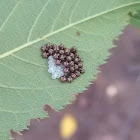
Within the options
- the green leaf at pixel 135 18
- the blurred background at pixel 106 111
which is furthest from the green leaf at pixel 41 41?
the blurred background at pixel 106 111

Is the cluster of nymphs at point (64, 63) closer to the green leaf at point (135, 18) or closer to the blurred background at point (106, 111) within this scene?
the green leaf at point (135, 18)

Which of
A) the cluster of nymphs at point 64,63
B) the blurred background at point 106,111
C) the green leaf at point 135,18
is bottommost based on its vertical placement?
the blurred background at point 106,111

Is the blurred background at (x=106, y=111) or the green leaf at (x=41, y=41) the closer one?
the green leaf at (x=41, y=41)

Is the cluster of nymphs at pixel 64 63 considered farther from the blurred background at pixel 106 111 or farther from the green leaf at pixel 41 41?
the blurred background at pixel 106 111

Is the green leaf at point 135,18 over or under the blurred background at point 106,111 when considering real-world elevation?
over

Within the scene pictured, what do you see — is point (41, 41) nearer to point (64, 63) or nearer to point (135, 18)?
point (64, 63)

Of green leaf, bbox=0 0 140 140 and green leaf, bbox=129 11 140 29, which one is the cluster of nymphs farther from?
green leaf, bbox=129 11 140 29

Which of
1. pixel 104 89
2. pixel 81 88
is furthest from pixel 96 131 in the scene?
pixel 81 88
